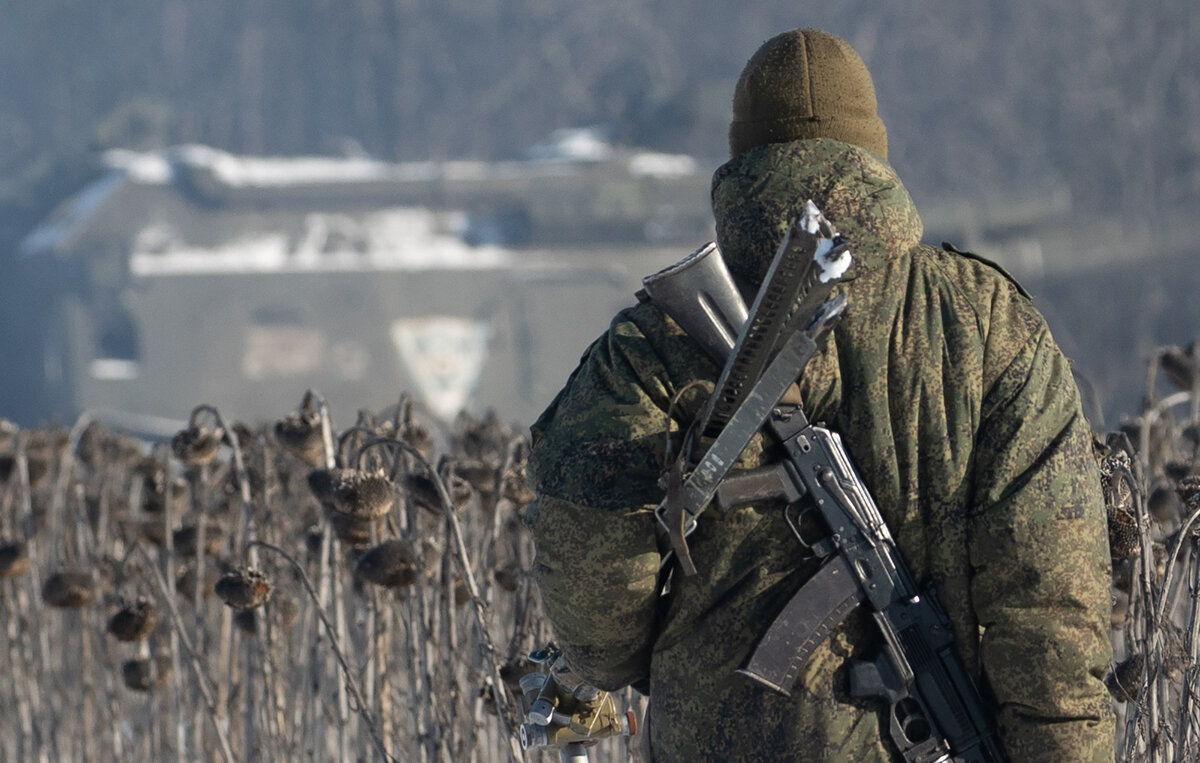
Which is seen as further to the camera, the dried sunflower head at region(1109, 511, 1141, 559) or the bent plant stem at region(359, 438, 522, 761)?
the bent plant stem at region(359, 438, 522, 761)

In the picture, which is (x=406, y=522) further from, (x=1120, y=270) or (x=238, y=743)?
(x=1120, y=270)

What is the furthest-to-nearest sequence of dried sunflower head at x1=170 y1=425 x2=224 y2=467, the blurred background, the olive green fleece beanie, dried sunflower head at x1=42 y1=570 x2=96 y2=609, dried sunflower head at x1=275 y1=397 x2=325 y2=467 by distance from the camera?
the blurred background
dried sunflower head at x1=42 y1=570 x2=96 y2=609
dried sunflower head at x1=170 y1=425 x2=224 y2=467
dried sunflower head at x1=275 y1=397 x2=325 y2=467
the olive green fleece beanie

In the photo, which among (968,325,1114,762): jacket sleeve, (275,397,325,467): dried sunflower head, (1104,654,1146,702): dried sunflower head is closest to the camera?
(968,325,1114,762): jacket sleeve

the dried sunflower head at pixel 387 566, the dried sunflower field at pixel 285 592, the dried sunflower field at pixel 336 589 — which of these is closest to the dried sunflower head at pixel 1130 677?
the dried sunflower field at pixel 336 589

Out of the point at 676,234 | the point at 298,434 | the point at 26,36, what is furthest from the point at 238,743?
the point at 26,36

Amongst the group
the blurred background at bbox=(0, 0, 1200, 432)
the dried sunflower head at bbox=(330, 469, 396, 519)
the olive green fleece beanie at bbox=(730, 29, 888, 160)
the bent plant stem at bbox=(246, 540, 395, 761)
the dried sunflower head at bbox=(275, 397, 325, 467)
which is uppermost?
the blurred background at bbox=(0, 0, 1200, 432)

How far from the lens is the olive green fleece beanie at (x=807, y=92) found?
113 centimetres

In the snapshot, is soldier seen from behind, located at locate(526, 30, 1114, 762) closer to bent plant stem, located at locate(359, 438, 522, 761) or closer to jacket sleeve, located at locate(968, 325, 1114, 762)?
jacket sleeve, located at locate(968, 325, 1114, 762)

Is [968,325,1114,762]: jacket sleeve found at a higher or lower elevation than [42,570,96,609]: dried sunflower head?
lower

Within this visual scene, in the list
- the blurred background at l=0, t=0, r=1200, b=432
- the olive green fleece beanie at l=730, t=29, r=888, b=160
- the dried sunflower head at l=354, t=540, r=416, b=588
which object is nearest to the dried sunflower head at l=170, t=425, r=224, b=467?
the dried sunflower head at l=354, t=540, r=416, b=588

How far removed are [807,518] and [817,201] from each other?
0.78 ft

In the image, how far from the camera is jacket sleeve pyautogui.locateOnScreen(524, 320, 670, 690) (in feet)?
3.57

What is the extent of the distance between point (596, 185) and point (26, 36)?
116 ft

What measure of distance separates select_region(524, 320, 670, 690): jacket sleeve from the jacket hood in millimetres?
113
